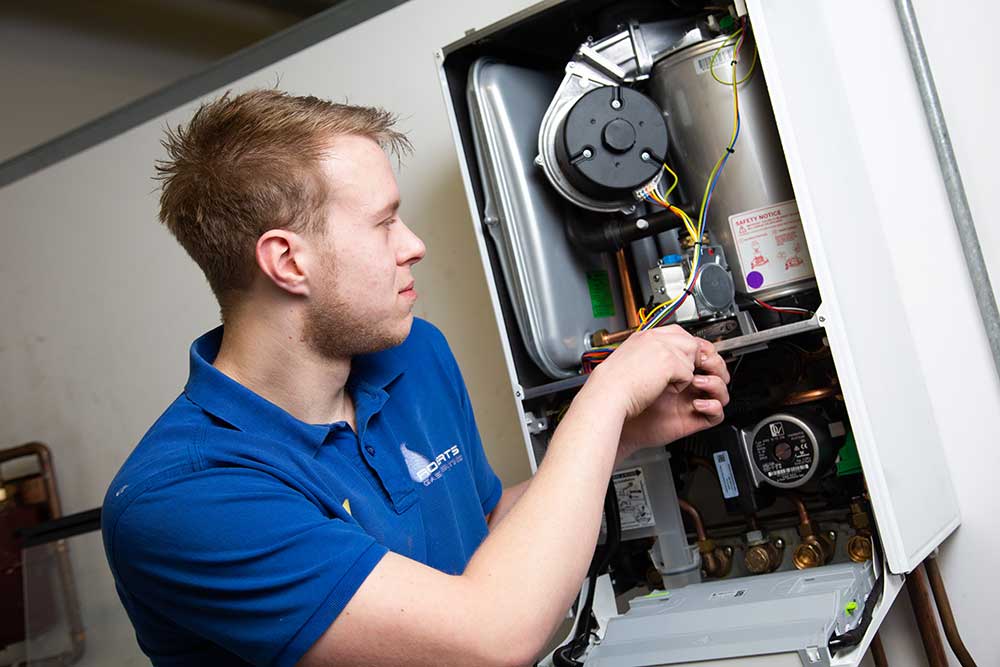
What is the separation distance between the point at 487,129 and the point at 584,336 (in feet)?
1.24

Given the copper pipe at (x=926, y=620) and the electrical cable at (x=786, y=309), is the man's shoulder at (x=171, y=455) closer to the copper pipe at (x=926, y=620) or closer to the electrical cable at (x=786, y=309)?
the electrical cable at (x=786, y=309)

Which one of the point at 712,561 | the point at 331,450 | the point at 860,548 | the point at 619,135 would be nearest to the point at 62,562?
the point at 331,450

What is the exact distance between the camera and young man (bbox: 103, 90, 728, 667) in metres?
0.95

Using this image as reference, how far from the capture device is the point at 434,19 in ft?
6.79

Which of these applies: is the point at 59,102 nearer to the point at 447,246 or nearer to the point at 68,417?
the point at 68,417

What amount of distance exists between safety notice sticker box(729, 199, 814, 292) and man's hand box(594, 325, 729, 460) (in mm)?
200

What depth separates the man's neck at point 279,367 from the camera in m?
1.21

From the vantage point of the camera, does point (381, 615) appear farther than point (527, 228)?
No

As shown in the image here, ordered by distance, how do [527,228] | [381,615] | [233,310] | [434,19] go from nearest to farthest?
1. [381,615]
2. [233,310]
3. [527,228]
4. [434,19]

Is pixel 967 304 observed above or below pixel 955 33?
below

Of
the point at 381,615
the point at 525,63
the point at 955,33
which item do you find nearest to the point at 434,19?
the point at 525,63

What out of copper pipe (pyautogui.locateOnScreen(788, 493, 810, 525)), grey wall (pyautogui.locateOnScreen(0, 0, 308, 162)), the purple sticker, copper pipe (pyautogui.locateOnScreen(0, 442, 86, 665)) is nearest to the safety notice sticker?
the purple sticker

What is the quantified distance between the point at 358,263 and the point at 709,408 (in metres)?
0.50

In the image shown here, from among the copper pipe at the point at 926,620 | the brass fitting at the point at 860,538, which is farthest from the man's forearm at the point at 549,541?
the copper pipe at the point at 926,620
